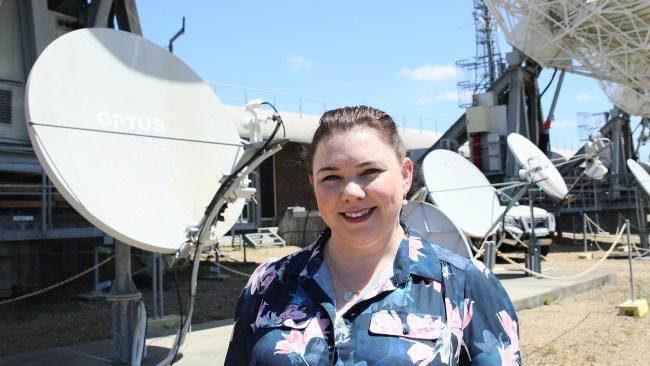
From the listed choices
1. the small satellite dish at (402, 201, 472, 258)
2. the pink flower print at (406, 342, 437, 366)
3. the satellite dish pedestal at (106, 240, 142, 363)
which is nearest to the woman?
the pink flower print at (406, 342, 437, 366)

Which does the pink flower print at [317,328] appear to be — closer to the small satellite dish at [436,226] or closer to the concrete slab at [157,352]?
the concrete slab at [157,352]

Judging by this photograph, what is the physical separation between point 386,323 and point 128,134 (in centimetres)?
405

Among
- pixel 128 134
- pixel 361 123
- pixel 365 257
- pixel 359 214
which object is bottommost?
pixel 365 257

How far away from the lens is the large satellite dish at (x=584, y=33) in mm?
22891

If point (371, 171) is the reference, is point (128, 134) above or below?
above

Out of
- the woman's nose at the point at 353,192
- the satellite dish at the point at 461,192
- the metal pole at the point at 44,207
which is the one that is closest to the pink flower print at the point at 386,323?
the woman's nose at the point at 353,192

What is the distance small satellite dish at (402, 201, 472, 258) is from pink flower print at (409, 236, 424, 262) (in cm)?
669

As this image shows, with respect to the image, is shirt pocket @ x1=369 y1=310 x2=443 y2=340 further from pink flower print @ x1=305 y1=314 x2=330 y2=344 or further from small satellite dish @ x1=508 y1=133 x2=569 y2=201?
small satellite dish @ x1=508 y1=133 x2=569 y2=201

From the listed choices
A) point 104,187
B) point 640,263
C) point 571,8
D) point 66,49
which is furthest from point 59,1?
point 571,8

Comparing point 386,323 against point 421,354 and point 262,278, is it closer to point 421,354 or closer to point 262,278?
point 421,354

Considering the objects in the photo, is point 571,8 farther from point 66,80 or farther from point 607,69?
point 66,80

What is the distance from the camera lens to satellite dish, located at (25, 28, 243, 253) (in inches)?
182

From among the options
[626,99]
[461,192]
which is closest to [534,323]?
[461,192]

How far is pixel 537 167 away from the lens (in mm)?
10609
